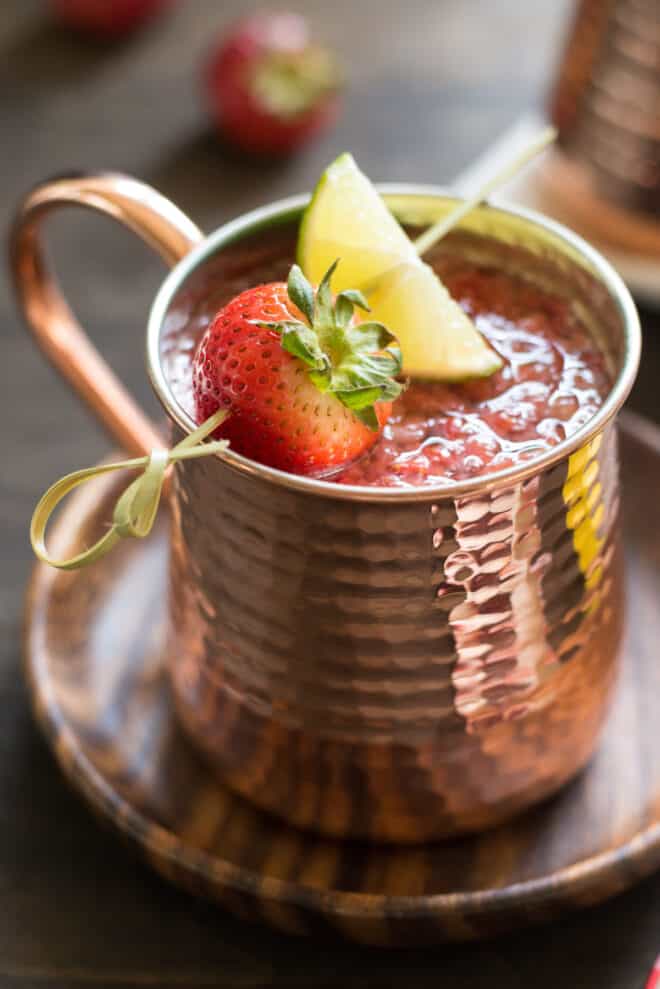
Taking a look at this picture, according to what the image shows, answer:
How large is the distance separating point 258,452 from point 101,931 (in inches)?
14.8

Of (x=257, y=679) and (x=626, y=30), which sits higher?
(x=626, y=30)

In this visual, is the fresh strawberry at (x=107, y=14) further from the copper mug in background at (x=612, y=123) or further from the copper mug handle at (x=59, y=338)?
the copper mug handle at (x=59, y=338)

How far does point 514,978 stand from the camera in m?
0.83

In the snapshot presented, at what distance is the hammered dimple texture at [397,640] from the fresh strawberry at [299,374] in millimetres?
32

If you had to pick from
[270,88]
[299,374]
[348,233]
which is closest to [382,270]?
[348,233]

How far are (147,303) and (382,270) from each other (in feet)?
2.31

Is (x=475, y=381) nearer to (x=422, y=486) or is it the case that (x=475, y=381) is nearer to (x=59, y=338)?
(x=422, y=486)

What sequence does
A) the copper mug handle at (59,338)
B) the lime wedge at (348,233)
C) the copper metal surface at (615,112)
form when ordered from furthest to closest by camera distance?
the copper metal surface at (615,112) < the copper mug handle at (59,338) < the lime wedge at (348,233)

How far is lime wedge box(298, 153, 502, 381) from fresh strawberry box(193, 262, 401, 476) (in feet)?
0.32

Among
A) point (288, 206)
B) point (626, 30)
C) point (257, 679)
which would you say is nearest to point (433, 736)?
point (257, 679)

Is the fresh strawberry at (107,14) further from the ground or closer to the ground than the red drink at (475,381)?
closer to the ground

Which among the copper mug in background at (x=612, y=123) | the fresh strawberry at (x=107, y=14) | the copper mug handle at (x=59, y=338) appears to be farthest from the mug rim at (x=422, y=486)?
the fresh strawberry at (x=107, y=14)

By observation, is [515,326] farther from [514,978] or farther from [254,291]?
[514,978]

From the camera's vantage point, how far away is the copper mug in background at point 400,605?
28.1 inches
